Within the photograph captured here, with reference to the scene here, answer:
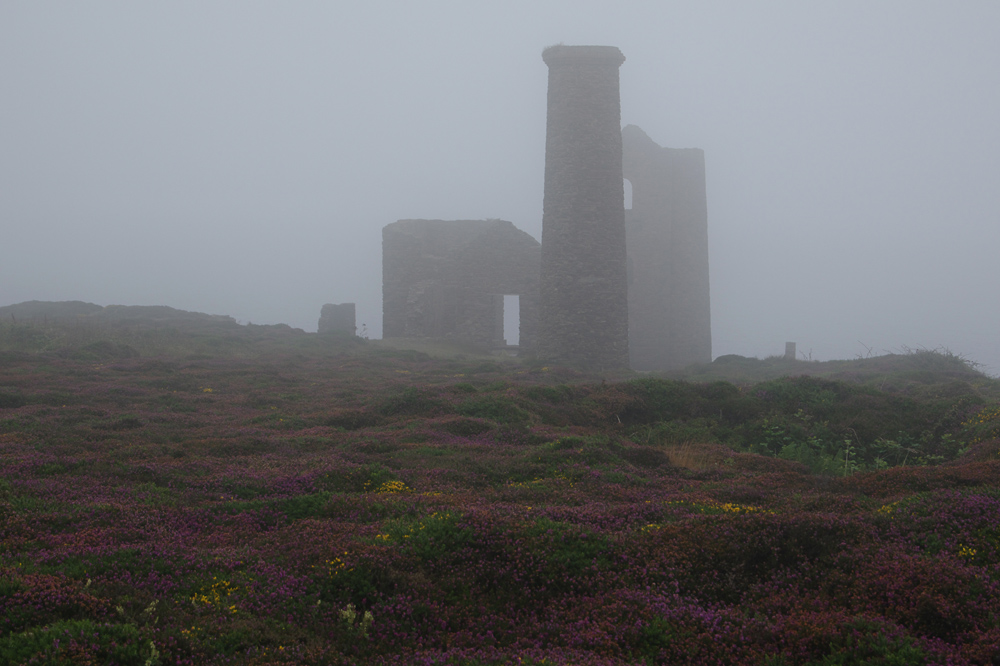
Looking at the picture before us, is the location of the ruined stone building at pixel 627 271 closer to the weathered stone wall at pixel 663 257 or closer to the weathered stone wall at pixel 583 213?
the weathered stone wall at pixel 663 257

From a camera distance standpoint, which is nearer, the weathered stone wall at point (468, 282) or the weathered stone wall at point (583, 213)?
the weathered stone wall at point (583, 213)

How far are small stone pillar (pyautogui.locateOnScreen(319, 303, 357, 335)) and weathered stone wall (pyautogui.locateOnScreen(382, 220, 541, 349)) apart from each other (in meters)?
7.78

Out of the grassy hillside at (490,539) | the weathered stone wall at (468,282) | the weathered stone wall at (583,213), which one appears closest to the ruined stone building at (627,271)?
the weathered stone wall at (468,282)

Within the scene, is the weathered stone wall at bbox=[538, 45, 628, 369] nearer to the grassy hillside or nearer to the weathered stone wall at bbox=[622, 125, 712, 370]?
the weathered stone wall at bbox=[622, 125, 712, 370]

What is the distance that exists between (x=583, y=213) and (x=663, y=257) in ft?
41.4

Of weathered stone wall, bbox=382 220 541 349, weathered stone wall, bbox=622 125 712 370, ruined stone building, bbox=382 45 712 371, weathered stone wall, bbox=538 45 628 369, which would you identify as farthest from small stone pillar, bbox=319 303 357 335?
weathered stone wall, bbox=538 45 628 369

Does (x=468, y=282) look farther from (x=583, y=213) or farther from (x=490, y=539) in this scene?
(x=490, y=539)

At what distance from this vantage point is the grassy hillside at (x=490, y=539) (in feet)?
14.4

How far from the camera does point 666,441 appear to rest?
13.2m

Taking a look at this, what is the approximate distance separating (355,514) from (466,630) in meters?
2.57

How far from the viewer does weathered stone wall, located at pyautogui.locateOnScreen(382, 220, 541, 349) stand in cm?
3853

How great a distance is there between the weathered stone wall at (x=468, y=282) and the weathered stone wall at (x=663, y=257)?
6.28 metres

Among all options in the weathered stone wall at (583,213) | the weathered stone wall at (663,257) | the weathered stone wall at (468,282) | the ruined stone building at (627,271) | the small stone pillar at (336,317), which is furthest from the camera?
the small stone pillar at (336,317)

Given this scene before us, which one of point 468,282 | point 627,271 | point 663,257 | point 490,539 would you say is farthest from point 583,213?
point 490,539
